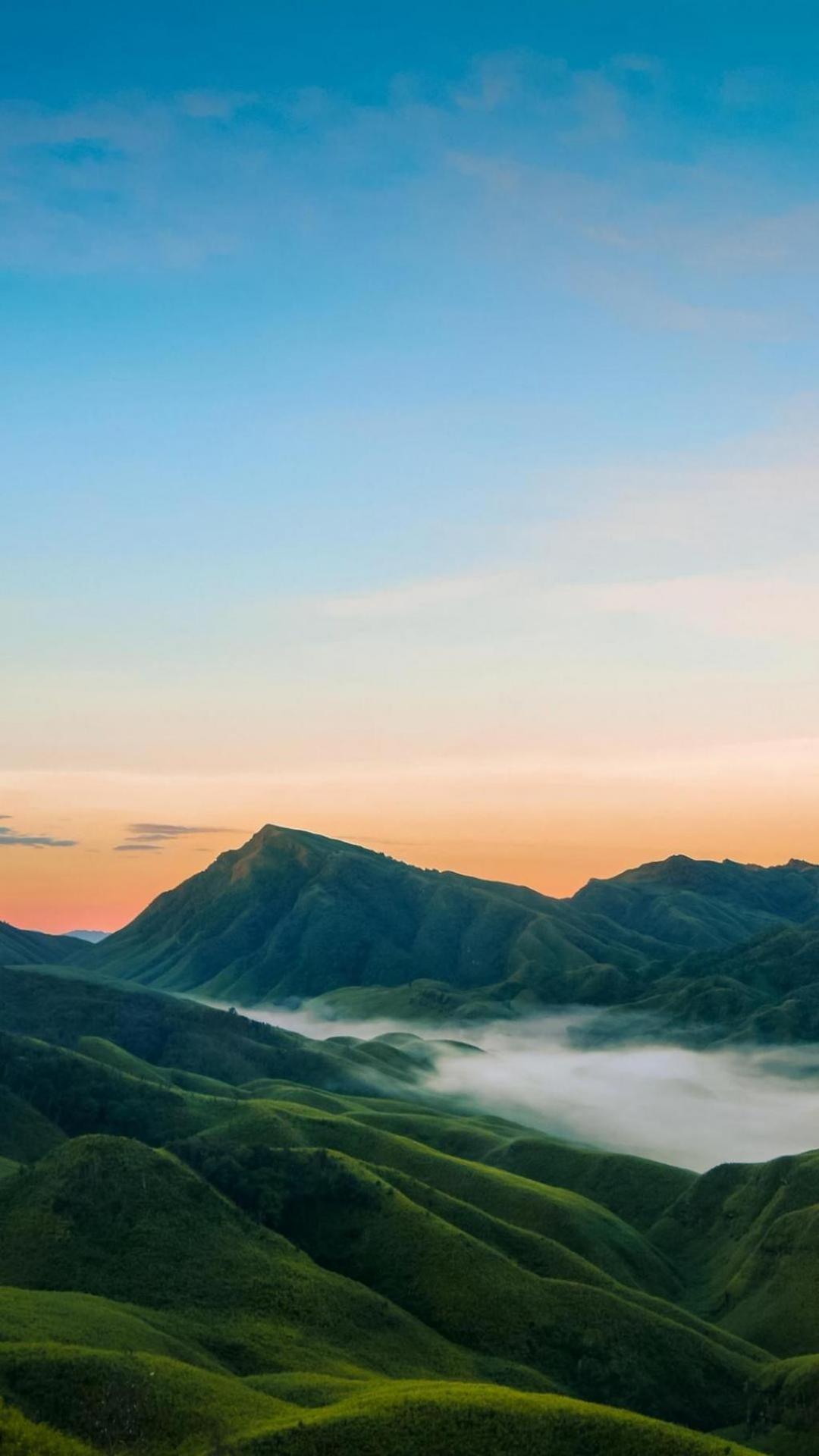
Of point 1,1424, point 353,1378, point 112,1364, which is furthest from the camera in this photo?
point 353,1378

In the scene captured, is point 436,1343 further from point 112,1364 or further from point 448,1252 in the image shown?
point 112,1364

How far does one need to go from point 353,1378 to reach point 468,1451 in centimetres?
4098

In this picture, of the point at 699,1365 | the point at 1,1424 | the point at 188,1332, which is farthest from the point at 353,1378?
the point at 699,1365

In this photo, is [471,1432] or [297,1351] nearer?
[471,1432]

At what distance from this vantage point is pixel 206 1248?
180875 millimetres

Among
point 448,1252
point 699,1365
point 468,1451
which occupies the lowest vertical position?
point 699,1365

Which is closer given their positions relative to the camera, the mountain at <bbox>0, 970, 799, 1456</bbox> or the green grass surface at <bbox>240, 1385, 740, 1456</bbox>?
the green grass surface at <bbox>240, 1385, 740, 1456</bbox>

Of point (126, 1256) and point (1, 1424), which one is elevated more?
point (1, 1424)

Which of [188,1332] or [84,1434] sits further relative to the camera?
[188,1332]

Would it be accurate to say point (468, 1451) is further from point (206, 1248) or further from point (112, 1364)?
point (206, 1248)

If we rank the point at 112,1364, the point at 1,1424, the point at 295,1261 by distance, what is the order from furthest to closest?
the point at 295,1261 < the point at 112,1364 < the point at 1,1424

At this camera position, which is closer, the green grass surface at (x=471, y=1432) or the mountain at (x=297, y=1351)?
the green grass surface at (x=471, y=1432)

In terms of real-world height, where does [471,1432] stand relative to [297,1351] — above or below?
above

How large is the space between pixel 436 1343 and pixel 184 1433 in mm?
73700
